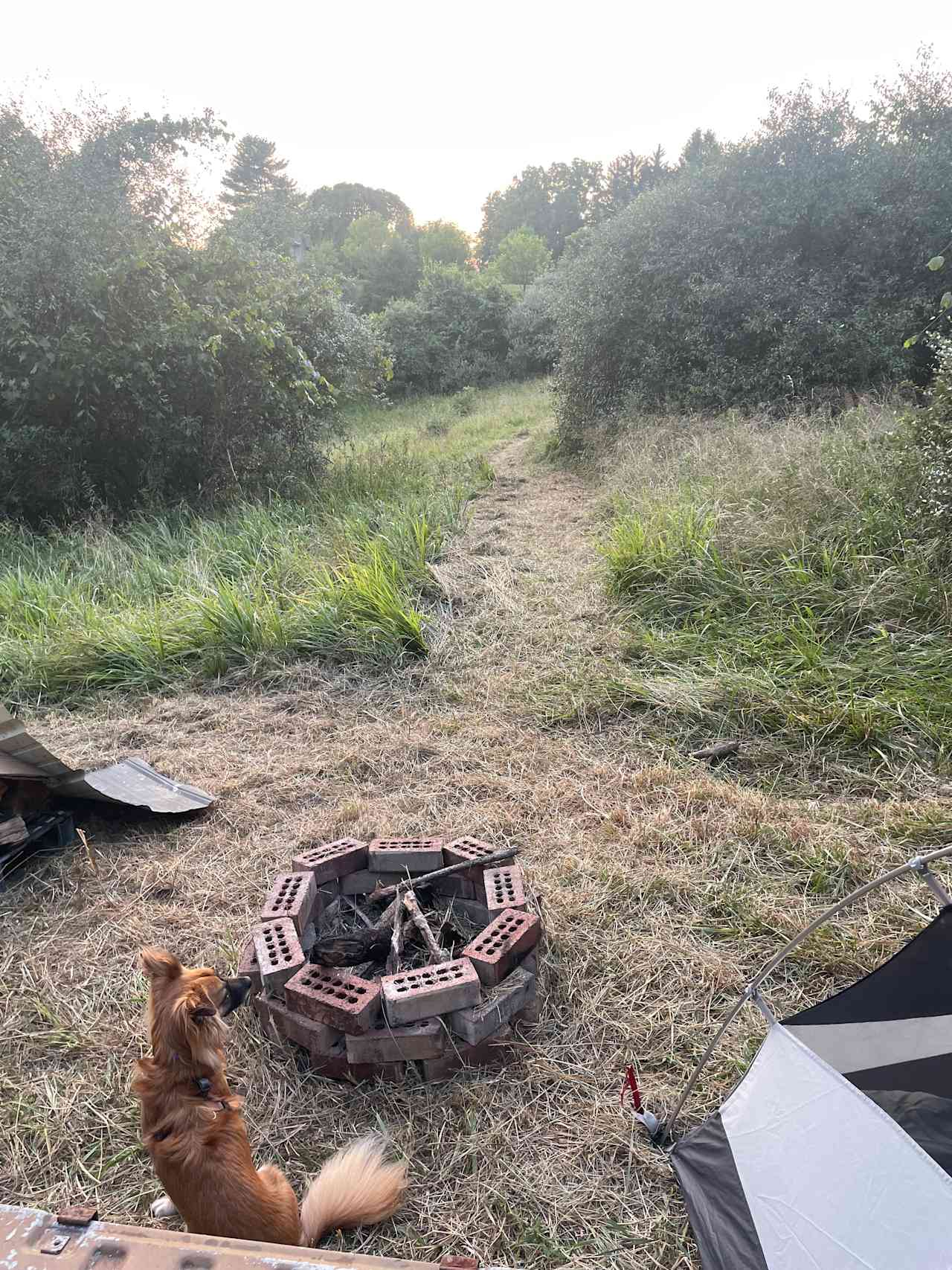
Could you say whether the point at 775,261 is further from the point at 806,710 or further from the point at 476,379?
the point at 476,379

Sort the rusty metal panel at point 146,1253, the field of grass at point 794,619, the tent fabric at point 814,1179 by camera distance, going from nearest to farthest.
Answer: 1. the rusty metal panel at point 146,1253
2. the tent fabric at point 814,1179
3. the field of grass at point 794,619

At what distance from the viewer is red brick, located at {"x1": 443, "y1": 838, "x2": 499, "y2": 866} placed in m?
2.37

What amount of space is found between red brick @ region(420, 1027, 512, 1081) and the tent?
0.54 meters

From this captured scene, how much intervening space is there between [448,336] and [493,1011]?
839 inches

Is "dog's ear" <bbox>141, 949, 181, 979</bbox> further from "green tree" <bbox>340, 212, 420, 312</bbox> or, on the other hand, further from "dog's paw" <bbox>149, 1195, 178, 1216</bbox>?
"green tree" <bbox>340, 212, 420, 312</bbox>

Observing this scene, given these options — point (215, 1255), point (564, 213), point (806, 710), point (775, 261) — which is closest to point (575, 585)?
point (806, 710)

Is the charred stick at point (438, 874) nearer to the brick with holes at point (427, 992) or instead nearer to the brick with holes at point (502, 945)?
the brick with holes at point (502, 945)

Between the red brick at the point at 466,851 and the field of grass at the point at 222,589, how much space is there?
6.87 feet

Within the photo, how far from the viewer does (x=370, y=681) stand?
428 centimetres

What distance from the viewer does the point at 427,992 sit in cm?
182

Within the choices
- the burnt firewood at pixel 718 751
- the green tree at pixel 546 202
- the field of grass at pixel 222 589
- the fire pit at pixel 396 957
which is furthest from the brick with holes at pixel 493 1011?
the green tree at pixel 546 202

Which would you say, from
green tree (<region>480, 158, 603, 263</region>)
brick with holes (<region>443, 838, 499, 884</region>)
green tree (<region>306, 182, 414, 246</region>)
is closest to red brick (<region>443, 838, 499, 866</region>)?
brick with holes (<region>443, 838, 499, 884</region>)

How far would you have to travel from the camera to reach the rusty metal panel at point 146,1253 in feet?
3.29

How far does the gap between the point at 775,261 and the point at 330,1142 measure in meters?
10.5
